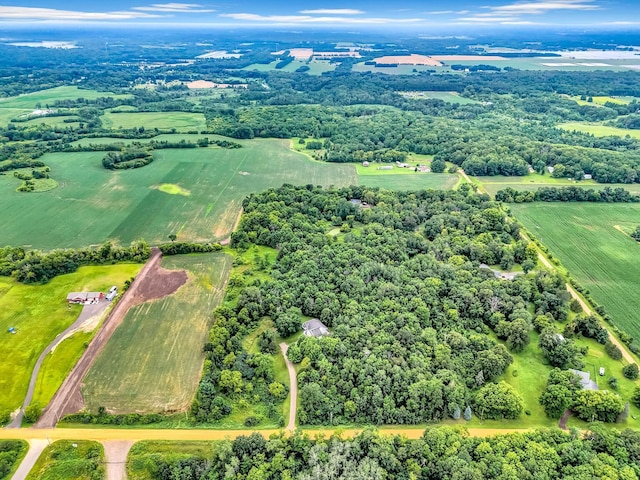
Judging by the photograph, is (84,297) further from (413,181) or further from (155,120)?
(155,120)

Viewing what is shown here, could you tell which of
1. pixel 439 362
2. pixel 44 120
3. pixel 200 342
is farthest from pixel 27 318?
pixel 44 120

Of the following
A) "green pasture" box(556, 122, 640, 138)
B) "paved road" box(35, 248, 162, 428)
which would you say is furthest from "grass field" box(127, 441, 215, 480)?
"green pasture" box(556, 122, 640, 138)

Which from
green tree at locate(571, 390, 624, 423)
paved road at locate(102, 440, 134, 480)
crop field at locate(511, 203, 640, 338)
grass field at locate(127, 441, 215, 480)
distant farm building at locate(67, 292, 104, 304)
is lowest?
paved road at locate(102, 440, 134, 480)

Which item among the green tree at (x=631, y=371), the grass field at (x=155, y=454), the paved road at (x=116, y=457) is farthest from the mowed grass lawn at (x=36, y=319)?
the green tree at (x=631, y=371)

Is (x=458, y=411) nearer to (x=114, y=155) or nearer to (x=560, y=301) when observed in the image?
(x=560, y=301)

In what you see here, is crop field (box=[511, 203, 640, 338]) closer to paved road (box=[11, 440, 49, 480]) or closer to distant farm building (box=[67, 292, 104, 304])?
paved road (box=[11, 440, 49, 480])

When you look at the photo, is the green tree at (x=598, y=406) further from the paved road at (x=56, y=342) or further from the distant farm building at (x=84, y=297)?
the distant farm building at (x=84, y=297)
